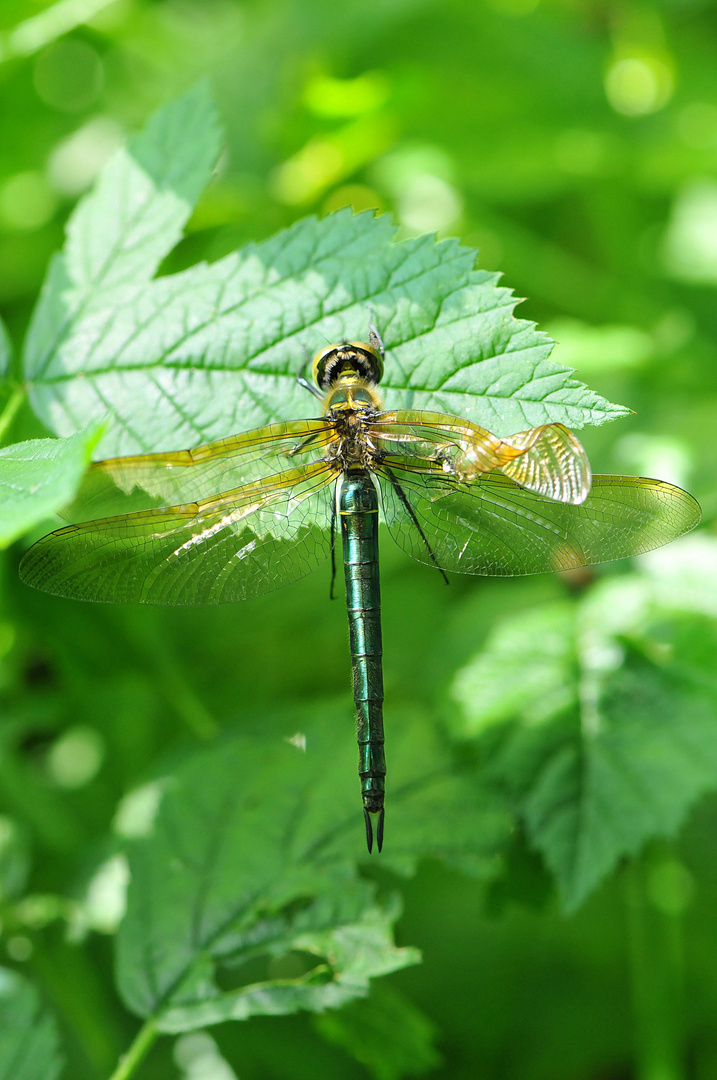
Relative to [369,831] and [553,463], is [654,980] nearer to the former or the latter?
[369,831]

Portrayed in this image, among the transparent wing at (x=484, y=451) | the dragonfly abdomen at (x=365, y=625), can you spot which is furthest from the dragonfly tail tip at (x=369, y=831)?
the transparent wing at (x=484, y=451)

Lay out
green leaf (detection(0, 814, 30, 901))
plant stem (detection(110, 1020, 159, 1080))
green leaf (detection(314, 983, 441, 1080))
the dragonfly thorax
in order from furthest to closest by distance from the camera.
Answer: green leaf (detection(0, 814, 30, 901)) < green leaf (detection(314, 983, 441, 1080)) < the dragonfly thorax < plant stem (detection(110, 1020, 159, 1080))

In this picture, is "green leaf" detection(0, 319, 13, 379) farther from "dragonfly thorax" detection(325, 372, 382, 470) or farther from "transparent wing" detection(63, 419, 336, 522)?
"dragonfly thorax" detection(325, 372, 382, 470)

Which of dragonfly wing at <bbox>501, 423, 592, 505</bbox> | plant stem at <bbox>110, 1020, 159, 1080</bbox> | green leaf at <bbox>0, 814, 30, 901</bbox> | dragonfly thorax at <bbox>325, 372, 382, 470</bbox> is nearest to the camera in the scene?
dragonfly wing at <bbox>501, 423, 592, 505</bbox>

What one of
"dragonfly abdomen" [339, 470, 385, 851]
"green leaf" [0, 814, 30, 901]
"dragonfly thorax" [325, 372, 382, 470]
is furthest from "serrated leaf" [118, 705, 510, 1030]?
"dragonfly thorax" [325, 372, 382, 470]

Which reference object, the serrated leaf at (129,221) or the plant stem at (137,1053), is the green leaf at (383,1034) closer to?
the plant stem at (137,1053)

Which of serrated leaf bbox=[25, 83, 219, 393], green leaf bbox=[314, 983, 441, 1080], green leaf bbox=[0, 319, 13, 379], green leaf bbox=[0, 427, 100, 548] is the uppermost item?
serrated leaf bbox=[25, 83, 219, 393]

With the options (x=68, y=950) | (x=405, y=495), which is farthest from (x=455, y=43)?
(x=68, y=950)

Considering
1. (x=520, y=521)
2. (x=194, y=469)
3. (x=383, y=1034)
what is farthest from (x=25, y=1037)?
(x=520, y=521)
